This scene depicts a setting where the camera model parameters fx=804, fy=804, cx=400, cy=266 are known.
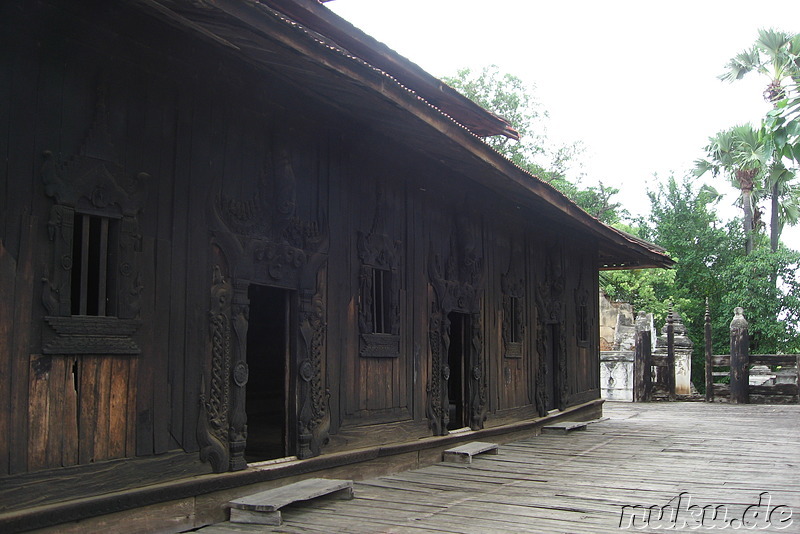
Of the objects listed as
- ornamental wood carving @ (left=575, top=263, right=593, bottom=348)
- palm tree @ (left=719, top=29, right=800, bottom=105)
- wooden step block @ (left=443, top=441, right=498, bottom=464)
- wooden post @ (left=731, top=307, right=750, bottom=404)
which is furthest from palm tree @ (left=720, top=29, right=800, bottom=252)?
wooden step block @ (left=443, top=441, right=498, bottom=464)

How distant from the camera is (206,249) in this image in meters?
6.43

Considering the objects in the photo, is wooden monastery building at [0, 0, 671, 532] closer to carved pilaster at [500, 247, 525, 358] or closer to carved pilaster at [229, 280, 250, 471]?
carved pilaster at [229, 280, 250, 471]

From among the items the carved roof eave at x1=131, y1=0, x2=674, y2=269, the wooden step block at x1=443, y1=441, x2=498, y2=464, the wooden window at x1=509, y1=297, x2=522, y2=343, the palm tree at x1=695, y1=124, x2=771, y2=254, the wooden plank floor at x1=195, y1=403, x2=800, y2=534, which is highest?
the palm tree at x1=695, y1=124, x2=771, y2=254

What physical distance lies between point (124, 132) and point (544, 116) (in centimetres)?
3459

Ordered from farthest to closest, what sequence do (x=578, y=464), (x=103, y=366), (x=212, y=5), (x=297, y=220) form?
1. (x=578, y=464)
2. (x=297, y=220)
3. (x=103, y=366)
4. (x=212, y=5)

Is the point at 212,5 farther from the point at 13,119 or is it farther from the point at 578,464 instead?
the point at 578,464

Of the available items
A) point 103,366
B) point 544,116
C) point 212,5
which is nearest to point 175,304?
point 103,366

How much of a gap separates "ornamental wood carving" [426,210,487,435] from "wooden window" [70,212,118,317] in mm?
5045

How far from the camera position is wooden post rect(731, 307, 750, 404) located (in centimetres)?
2119

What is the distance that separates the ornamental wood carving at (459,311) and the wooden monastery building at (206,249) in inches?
2.2

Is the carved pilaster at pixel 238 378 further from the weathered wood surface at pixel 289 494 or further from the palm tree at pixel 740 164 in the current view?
the palm tree at pixel 740 164

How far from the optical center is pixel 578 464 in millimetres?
9742

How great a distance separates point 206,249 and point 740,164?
28249 millimetres

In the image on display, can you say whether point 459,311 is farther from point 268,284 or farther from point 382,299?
point 268,284
